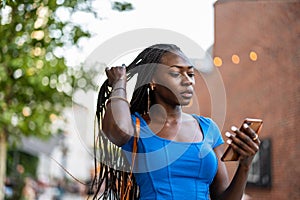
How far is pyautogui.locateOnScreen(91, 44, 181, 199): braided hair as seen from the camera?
195cm

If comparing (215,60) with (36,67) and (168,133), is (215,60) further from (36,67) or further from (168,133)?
(168,133)

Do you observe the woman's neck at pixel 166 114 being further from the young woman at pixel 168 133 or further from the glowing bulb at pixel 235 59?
the glowing bulb at pixel 235 59

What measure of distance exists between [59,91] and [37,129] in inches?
38.7

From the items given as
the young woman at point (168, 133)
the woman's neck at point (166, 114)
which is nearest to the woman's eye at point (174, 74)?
the young woman at point (168, 133)

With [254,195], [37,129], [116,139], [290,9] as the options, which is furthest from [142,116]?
[37,129]

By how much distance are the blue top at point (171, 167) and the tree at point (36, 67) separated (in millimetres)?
1374

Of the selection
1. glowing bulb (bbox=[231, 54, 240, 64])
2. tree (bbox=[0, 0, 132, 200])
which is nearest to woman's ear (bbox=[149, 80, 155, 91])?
tree (bbox=[0, 0, 132, 200])

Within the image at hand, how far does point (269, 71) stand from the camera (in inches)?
245

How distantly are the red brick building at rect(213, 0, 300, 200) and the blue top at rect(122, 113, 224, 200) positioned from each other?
3694 millimetres

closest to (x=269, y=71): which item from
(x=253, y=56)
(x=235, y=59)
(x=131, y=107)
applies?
(x=253, y=56)

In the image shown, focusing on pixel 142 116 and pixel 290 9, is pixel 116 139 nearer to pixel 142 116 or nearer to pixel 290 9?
pixel 142 116

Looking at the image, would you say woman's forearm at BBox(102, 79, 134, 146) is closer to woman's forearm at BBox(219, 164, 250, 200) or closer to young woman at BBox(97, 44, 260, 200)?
young woman at BBox(97, 44, 260, 200)

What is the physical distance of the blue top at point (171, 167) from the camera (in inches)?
70.3

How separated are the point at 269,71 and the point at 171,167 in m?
4.61
